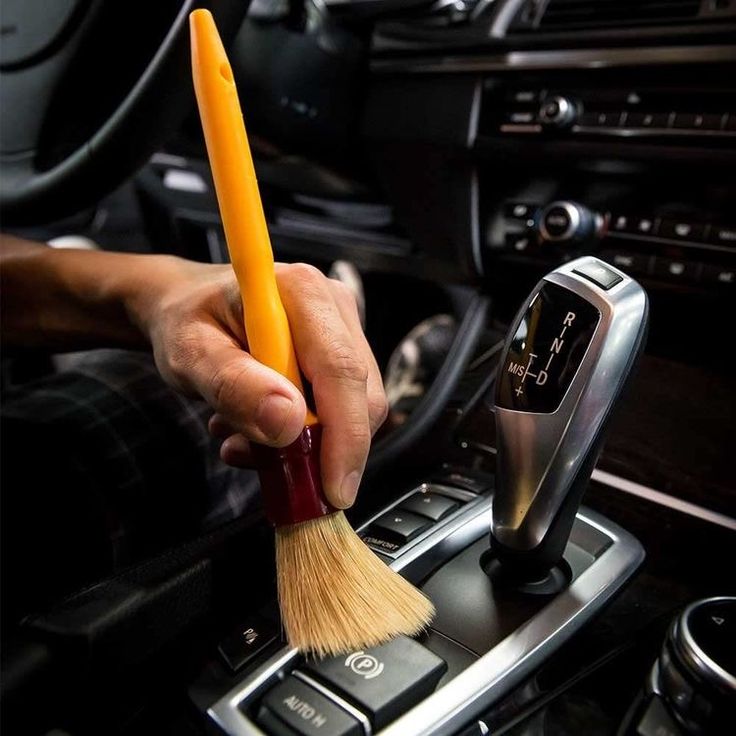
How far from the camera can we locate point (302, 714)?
32cm

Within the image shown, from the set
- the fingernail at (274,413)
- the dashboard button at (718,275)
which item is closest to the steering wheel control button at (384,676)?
the fingernail at (274,413)

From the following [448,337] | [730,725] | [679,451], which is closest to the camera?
[730,725]

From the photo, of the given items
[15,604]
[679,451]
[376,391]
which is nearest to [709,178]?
[679,451]

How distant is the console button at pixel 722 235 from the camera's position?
1.82 ft

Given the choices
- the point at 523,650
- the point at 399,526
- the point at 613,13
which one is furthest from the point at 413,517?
the point at 613,13

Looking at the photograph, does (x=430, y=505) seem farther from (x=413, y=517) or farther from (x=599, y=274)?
(x=599, y=274)

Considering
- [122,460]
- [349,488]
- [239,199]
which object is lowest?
[122,460]

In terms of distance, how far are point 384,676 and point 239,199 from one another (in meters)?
0.21

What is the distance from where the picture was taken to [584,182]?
65cm

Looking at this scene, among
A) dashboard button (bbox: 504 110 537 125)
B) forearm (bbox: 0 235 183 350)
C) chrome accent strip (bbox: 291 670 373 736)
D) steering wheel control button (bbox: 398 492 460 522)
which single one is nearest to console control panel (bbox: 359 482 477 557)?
steering wheel control button (bbox: 398 492 460 522)

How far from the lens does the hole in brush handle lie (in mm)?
339

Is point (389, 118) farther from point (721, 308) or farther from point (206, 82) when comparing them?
point (206, 82)

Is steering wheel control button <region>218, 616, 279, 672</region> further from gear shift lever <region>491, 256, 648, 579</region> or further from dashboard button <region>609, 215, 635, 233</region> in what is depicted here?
dashboard button <region>609, 215, 635, 233</region>

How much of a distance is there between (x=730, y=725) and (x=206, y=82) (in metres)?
0.31
